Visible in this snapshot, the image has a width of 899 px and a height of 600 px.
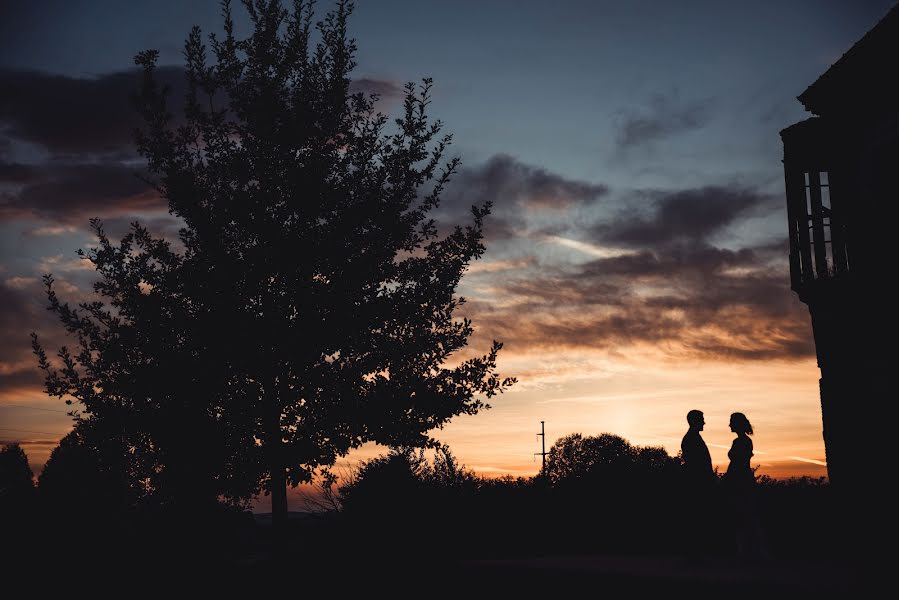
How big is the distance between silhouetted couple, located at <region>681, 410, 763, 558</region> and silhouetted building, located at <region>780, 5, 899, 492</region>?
4.30 m

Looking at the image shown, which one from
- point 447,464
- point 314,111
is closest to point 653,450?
point 447,464

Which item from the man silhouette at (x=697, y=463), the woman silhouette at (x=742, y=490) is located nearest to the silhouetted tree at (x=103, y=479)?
the man silhouette at (x=697, y=463)

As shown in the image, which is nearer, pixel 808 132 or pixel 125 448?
pixel 125 448

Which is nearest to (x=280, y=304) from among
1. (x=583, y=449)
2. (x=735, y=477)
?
(x=735, y=477)

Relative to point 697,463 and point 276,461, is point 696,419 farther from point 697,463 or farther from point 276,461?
point 276,461

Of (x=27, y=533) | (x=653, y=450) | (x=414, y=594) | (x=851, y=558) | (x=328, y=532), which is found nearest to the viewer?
(x=414, y=594)

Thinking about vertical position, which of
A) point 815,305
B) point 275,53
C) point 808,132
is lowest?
point 815,305

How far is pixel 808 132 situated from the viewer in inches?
656

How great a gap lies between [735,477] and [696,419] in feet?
3.93

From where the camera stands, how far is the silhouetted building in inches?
575

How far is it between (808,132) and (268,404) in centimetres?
1238

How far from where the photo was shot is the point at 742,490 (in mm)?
11484

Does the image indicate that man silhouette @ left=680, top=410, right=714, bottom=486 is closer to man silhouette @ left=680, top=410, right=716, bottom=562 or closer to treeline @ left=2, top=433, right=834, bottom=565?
man silhouette @ left=680, top=410, right=716, bottom=562

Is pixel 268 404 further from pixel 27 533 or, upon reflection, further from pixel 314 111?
pixel 314 111
